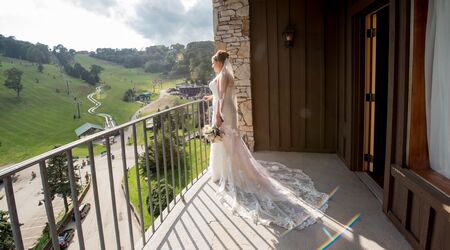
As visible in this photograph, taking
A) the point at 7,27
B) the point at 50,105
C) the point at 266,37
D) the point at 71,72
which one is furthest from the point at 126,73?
the point at 266,37

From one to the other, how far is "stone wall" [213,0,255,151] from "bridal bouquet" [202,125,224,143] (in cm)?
171

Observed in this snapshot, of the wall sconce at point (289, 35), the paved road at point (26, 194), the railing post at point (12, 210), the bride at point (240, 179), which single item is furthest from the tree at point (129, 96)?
the railing post at point (12, 210)

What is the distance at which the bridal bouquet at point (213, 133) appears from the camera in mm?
2949

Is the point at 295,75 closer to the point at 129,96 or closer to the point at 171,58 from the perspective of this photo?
the point at 171,58

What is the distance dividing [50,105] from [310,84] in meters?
47.1

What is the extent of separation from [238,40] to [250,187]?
2.63 meters

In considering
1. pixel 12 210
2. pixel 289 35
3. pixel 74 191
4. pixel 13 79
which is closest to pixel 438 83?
pixel 74 191

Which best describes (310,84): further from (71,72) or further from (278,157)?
(71,72)

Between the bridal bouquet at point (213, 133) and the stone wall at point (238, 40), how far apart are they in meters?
1.71

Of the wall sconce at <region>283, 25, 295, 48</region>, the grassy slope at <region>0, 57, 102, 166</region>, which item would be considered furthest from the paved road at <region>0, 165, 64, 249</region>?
the grassy slope at <region>0, 57, 102, 166</region>

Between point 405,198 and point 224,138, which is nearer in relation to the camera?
point 405,198

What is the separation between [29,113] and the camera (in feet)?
131

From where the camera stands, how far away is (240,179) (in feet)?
9.89

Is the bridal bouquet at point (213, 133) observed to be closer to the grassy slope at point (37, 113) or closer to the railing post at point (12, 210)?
the railing post at point (12, 210)
